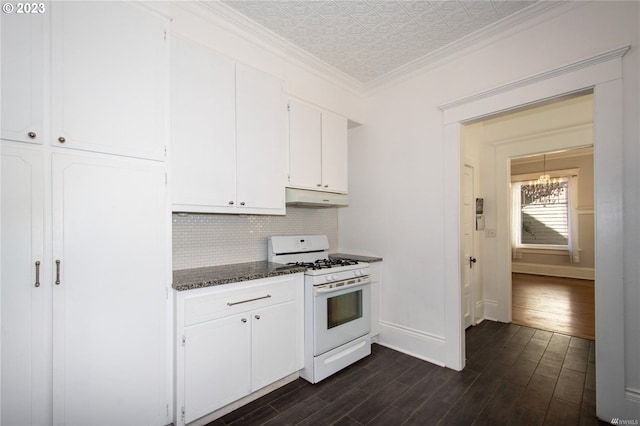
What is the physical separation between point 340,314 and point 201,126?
2009mm

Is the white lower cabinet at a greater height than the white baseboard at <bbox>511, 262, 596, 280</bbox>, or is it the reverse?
the white lower cabinet

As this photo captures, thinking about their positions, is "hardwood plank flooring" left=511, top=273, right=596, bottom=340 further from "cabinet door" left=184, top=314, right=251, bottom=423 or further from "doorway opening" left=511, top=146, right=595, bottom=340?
"cabinet door" left=184, top=314, right=251, bottom=423

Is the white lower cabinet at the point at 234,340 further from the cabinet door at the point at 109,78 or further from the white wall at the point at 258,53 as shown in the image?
the white wall at the point at 258,53

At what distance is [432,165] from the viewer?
9.70 feet

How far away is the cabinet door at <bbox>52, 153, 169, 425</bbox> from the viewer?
1494 millimetres

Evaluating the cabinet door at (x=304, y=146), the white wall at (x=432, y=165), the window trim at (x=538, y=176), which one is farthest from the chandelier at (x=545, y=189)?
the cabinet door at (x=304, y=146)

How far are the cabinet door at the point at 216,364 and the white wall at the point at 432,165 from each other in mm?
1772

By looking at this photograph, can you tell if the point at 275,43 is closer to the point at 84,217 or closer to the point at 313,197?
the point at 313,197

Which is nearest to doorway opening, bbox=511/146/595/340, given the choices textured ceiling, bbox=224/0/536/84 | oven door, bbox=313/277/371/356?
oven door, bbox=313/277/371/356

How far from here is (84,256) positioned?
155 centimetres

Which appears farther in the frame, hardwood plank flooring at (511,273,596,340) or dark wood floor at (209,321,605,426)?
hardwood plank flooring at (511,273,596,340)

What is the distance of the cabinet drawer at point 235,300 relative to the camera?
6.29 ft

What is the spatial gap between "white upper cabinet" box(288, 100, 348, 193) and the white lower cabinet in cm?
103

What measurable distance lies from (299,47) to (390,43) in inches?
33.6
